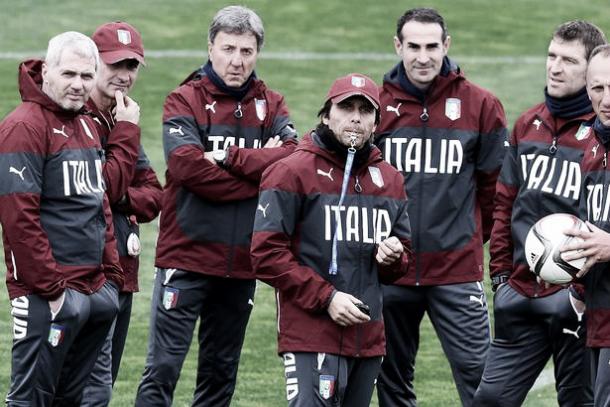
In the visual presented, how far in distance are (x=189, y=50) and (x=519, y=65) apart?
3967 millimetres

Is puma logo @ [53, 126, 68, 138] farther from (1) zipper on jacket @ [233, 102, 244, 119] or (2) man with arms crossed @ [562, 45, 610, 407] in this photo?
(2) man with arms crossed @ [562, 45, 610, 407]

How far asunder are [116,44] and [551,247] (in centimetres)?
248

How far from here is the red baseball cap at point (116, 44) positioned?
7.94m

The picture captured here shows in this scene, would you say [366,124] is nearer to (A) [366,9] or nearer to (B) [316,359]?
(B) [316,359]

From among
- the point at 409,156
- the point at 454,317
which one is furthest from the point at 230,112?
the point at 454,317

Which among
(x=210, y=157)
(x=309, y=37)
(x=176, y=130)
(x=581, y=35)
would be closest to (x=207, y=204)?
(x=210, y=157)

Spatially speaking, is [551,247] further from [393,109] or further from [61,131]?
[61,131]

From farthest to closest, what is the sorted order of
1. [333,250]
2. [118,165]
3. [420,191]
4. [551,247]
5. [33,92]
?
[420,191] → [118,165] → [551,247] → [33,92] → [333,250]

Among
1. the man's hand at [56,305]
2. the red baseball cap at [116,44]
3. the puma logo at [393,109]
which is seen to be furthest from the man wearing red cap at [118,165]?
the puma logo at [393,109]

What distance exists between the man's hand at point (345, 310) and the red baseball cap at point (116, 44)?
191 centimetres

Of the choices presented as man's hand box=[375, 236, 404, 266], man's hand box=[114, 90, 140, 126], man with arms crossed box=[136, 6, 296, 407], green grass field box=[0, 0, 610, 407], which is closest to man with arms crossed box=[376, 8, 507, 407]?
man with arms crossed box=[136, 6, 296, 407]

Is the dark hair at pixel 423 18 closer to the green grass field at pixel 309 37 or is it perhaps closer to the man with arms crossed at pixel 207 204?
the man with arms crossed at pixel 207 204

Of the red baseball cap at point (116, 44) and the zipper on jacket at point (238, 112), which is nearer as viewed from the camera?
the red baseball cap at point (116, 44)

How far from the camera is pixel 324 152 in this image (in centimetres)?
712
